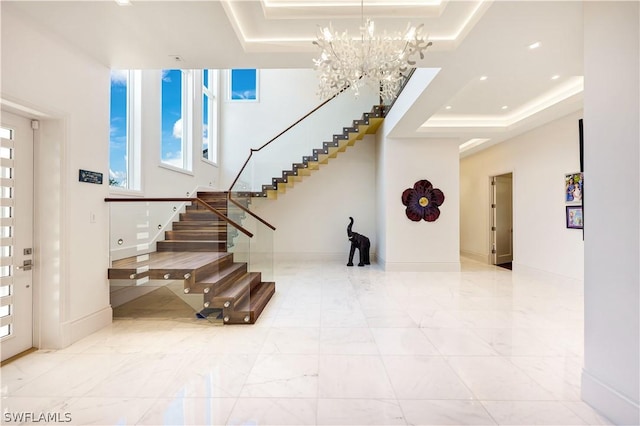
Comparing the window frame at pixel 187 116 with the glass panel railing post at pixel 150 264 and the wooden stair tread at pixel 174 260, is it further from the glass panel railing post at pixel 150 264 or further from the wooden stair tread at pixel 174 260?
the wooden stair tread at pixel 174 260

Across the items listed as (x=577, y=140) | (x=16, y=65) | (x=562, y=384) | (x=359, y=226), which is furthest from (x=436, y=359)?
(x=359, y=226)

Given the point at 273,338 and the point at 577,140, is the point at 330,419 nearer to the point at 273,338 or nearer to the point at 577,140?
the point at 273,338

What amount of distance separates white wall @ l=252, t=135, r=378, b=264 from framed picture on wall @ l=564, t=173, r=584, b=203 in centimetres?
433

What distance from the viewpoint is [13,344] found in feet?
9.17

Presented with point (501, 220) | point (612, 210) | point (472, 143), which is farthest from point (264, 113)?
point (612, 210)

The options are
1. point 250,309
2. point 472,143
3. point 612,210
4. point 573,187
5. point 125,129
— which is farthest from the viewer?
point 472,143

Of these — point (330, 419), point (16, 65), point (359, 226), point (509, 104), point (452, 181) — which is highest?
point (509, 104)

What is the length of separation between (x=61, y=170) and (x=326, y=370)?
133 inches

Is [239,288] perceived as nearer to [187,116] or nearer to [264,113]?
[187,116]

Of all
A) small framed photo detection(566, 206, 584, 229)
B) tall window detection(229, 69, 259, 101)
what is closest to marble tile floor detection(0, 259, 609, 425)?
small framed photo detection(566, 206, 584, 229)

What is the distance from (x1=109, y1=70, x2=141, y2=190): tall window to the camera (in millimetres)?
5000

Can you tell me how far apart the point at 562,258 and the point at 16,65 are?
27.8 feet
